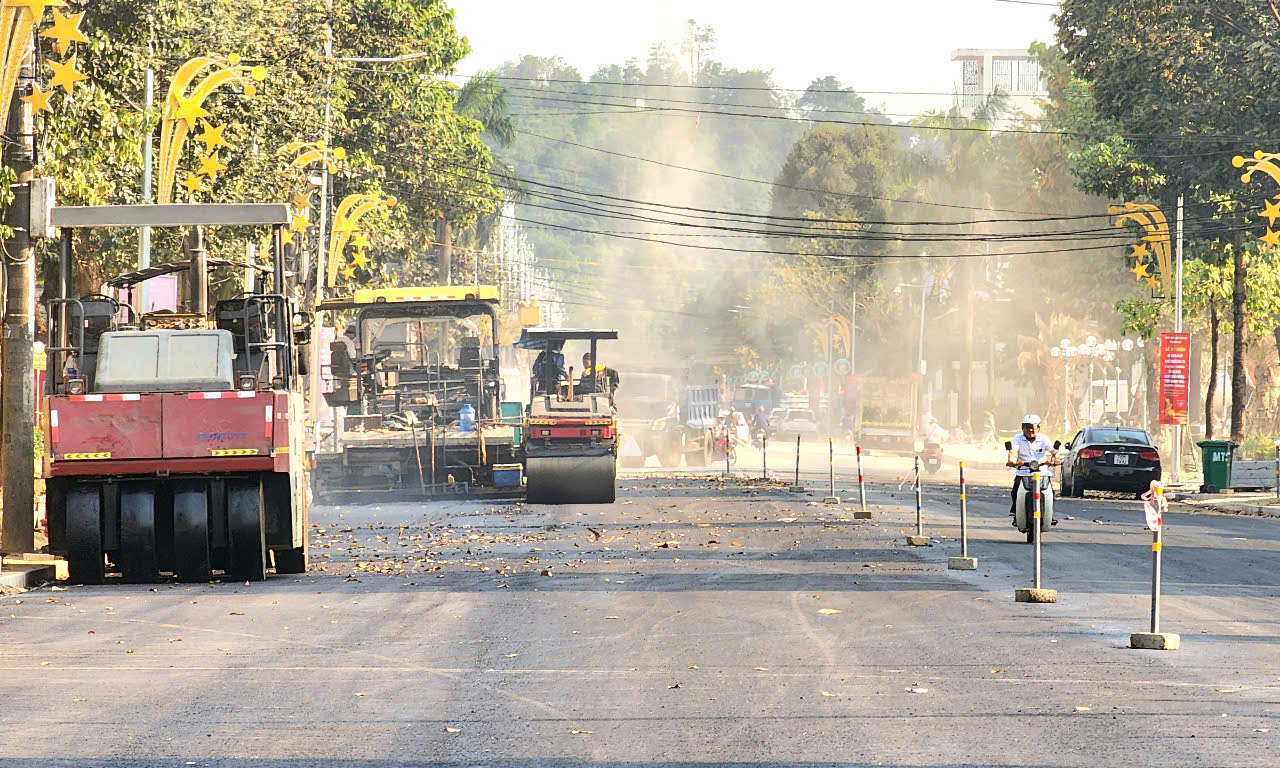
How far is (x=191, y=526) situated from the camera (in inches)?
730

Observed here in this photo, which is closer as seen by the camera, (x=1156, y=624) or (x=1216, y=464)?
(x=1156, y=624)

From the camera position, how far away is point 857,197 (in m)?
110

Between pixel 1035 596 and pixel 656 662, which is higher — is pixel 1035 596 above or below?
below

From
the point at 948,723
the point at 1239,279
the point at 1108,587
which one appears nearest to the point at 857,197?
the point at 1239,279

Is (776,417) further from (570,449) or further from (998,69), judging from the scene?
(998,69)

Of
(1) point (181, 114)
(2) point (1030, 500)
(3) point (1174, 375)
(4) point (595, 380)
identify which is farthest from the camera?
(3) point (1174, 375)

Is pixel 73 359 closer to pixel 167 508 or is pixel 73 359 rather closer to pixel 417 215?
pixel 167 508

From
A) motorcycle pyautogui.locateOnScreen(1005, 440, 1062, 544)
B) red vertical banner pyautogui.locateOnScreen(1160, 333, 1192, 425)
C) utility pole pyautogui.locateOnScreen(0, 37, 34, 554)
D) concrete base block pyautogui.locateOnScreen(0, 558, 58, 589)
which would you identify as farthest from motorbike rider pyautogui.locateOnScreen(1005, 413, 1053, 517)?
red vertical banner pyautogui.locateOnScreen(1160, 333, 1192, 425)

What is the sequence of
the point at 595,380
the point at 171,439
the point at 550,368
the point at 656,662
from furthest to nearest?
the point at 550,368 → the point at 595,380 → the point at 171,439 → the point at 656,662

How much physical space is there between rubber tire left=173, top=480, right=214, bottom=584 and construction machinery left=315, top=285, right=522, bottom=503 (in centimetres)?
1515

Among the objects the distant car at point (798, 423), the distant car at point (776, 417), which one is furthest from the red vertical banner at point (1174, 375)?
the distant car at point (776, 417)

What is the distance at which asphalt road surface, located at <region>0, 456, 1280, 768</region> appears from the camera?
29.8 feet

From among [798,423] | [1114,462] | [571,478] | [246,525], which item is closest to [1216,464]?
[1114,462]

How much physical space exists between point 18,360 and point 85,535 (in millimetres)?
3148
